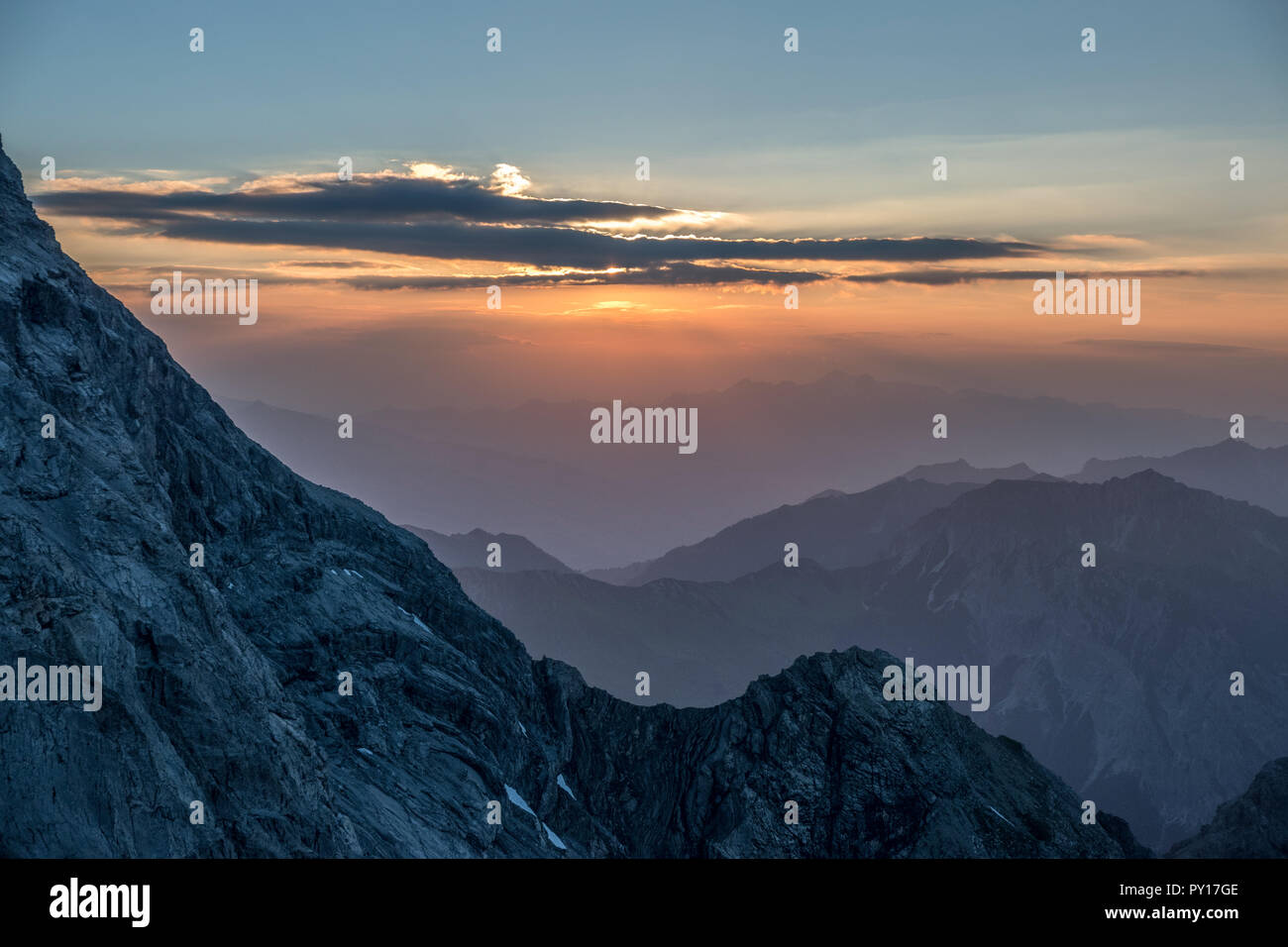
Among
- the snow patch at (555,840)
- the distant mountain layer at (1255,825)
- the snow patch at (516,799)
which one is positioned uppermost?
the snow patch at (516,799)

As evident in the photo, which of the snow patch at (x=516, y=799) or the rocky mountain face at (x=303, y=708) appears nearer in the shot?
the rocky mountain face at (x=303, y=708)

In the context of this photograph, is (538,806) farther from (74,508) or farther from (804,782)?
(74,508)

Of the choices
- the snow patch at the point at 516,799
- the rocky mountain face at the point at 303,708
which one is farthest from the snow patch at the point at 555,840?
the rocky mountain face at the point at 303,708

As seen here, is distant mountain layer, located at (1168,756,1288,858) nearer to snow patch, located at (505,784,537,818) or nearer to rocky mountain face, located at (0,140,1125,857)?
rocky mountain face, located at (0,140,1125,857)

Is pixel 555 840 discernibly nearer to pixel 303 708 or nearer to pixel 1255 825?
pixel 303 708

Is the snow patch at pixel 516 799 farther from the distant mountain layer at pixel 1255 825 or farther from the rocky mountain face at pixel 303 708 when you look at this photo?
the distant mountain layer at pixel 1255 825

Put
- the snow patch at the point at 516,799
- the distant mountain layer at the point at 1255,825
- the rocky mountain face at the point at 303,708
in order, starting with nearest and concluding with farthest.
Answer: the rocky mountain face at the point at 303,708
the snow patch at the point at 516,799
the distant mountain layer at the point at 1255,825
